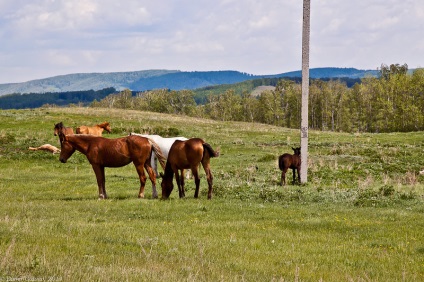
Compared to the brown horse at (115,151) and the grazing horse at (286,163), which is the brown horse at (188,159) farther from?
the grazing horse at (286,163)

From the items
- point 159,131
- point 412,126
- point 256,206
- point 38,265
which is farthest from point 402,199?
point 412,126

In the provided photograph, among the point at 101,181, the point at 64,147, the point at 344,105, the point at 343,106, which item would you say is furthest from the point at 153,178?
the point at 344,105

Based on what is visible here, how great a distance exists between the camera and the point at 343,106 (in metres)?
134

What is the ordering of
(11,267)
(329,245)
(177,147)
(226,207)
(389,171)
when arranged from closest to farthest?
(11,267), (329,245), (226,207), (177,147), (389,171)

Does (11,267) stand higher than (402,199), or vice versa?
(11,267)

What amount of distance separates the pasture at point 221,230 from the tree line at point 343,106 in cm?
8487

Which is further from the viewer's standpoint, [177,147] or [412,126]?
[412,126]

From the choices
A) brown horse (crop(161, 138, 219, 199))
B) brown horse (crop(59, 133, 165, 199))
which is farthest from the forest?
brown horse (crop(59, 133, 165, 199))

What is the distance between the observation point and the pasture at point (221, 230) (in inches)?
293

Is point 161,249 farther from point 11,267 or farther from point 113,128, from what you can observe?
point 113,128

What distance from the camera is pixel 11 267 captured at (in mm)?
6453

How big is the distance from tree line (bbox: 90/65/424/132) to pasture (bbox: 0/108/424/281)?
3341 inches

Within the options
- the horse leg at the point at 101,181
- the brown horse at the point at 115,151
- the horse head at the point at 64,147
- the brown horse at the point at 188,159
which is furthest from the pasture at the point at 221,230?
the horse head at the point at 64,147

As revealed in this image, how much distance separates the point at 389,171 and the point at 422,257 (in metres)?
18.7
